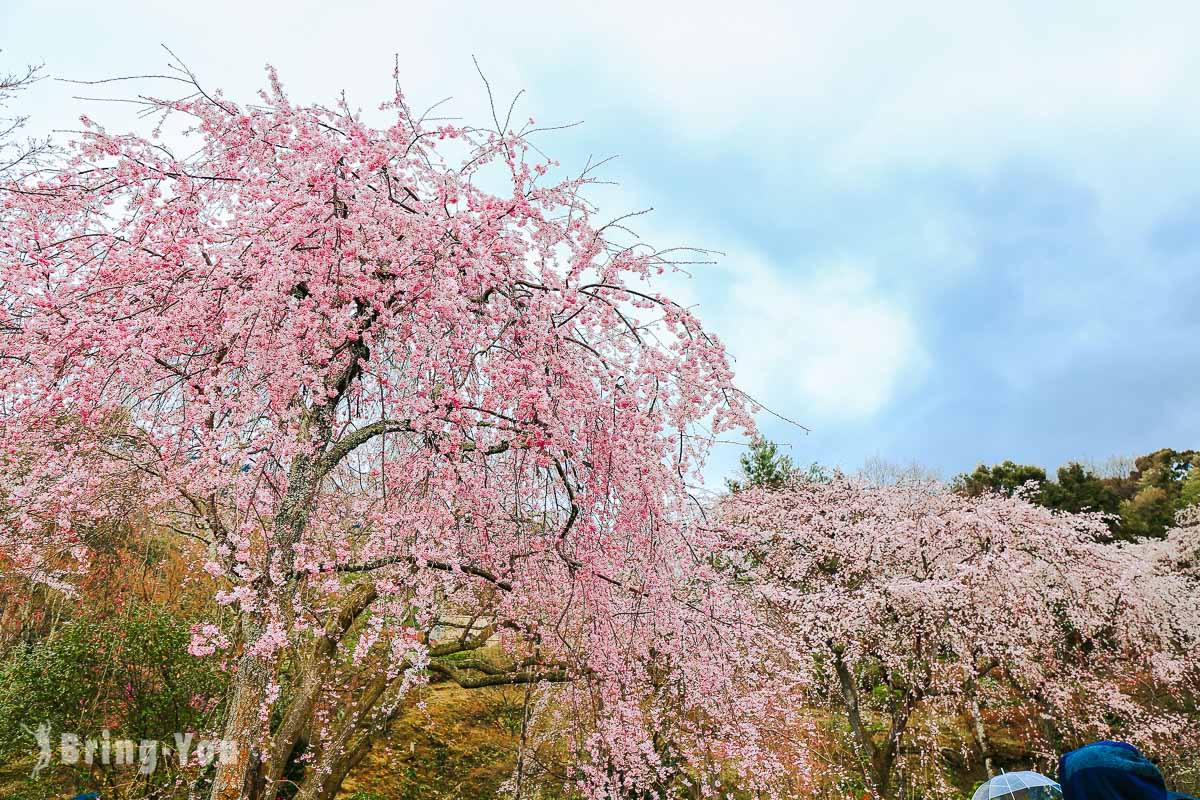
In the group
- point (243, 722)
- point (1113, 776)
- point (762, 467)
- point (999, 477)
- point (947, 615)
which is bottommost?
point (243, 722)

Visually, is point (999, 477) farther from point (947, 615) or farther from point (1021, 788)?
point (1021, 788)

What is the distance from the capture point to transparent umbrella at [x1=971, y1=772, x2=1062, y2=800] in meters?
3.81

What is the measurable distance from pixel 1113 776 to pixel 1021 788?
2.05 meters

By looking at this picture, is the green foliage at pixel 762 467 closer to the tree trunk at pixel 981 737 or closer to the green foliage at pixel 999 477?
the tree trunk at pixel 981 737

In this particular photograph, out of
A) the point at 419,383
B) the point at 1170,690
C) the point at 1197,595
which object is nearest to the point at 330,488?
the point at 419,383

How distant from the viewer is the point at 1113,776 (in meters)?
2.21

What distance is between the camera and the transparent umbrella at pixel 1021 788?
3807mm

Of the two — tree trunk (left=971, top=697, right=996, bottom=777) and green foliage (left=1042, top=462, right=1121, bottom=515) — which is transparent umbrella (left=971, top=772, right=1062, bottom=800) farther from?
green foliage (left=1042, top=462, right=1121, bottom=515)

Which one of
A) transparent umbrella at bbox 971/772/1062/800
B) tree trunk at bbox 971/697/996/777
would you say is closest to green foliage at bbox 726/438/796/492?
tree trunk at bbox 971/697/996/777

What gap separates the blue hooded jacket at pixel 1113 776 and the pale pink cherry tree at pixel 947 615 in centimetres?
682

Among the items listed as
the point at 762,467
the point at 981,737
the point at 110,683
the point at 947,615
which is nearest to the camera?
the point at 110,683

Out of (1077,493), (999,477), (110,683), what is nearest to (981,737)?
(110,683)

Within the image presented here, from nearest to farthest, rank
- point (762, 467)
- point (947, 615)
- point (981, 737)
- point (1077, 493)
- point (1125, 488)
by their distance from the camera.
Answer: point (947, 615), point (981, 737), point (762, 467), point (1077, 493), point (1125, 488)

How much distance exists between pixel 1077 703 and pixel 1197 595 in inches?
195
